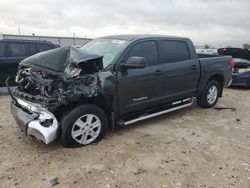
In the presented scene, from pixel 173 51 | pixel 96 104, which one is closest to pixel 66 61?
pixel 96 104

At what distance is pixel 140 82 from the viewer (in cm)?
488

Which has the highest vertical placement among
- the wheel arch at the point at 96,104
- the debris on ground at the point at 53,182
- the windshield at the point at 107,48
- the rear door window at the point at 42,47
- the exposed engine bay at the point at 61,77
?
the windshield at the point at 107,48

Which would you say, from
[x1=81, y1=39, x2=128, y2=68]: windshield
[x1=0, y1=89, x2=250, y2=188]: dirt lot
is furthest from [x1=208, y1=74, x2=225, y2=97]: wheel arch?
[x1=81, y1=39, x2=128, y2=68]: windshield

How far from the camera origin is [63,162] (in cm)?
382

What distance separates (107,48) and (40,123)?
1863 mm

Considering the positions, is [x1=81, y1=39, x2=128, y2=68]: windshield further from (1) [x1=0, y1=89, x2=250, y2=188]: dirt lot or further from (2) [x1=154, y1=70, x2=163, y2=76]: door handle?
(1) [x1=0, y1=89, x2=250, y2=188]: dirt lot

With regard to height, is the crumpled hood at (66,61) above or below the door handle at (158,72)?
above

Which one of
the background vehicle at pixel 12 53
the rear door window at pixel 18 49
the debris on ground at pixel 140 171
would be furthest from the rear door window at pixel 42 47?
the debris on ground at pixel 140 171

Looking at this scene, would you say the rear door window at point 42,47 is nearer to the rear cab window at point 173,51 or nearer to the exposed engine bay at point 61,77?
the exposed engine bay at point 61,77

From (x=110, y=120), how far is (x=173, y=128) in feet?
4.40

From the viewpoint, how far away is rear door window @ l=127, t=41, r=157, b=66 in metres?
4.93

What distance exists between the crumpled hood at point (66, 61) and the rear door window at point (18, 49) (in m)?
4.16

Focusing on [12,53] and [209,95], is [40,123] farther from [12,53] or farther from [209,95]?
[12,53]

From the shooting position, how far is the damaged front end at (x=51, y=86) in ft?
13.0
